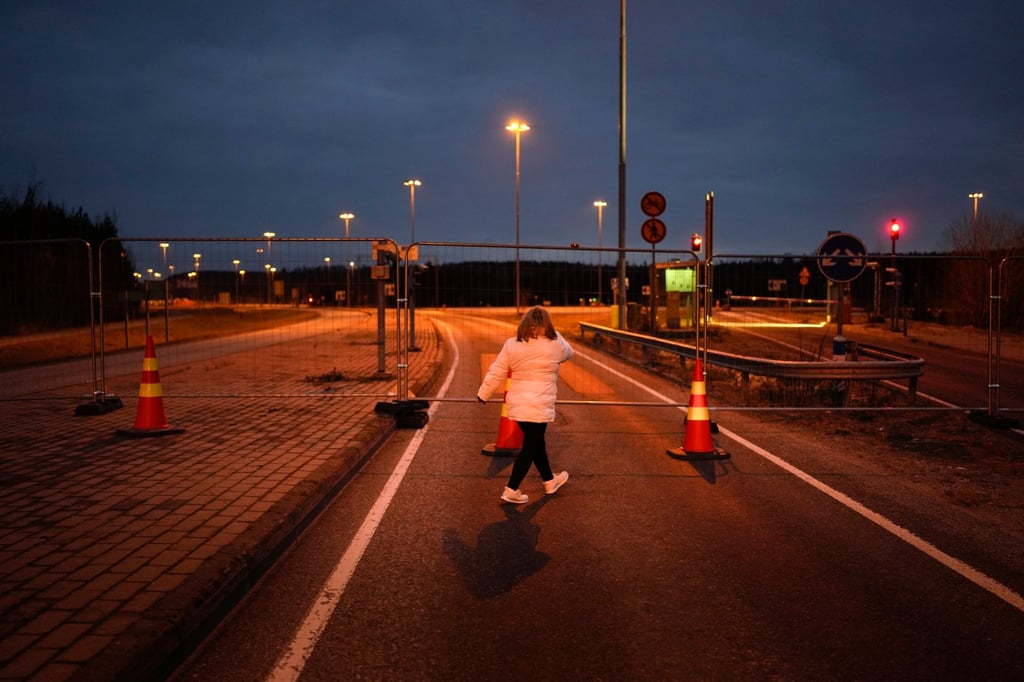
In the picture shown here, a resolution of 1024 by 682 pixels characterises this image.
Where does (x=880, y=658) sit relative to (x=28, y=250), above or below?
below

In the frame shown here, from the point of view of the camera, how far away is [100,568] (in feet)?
→ 16.3

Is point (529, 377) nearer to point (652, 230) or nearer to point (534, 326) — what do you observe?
point (534, 326)

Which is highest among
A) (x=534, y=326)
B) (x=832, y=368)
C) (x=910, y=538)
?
(x=534, y=326)

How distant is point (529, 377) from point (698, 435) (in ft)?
8.79

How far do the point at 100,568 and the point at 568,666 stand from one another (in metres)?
2.89

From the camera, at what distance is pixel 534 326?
7.27m

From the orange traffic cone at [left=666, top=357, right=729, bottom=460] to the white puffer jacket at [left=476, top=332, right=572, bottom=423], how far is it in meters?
2.35

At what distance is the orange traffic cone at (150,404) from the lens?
9594 mm

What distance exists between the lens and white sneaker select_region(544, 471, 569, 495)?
7398mm

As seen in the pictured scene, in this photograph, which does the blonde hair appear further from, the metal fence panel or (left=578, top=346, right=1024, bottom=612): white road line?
the metal fence panel

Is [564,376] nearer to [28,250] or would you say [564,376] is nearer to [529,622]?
[28,250]

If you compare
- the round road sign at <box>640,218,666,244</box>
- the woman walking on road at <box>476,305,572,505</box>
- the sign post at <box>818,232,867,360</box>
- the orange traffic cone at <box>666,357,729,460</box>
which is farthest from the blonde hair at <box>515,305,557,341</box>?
the round road sign at <box>640,218,666,244</box>

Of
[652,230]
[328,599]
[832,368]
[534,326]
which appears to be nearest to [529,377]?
[534,326]

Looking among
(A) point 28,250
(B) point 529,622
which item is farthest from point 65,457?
(A) point 28,250
